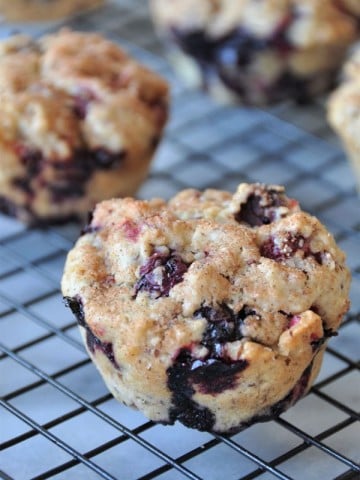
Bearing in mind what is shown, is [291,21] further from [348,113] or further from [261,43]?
[348,113]

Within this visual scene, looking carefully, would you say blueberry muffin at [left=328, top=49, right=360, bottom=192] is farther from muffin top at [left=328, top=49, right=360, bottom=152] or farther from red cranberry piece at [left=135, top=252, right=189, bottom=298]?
red cranberry piece at [left=135, top=252, right=189, bottom=298]

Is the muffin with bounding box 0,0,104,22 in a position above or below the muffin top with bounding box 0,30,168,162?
below

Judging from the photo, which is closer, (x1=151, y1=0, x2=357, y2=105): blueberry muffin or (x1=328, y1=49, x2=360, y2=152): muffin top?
(x1=328, y1=49, x2=360, y2=152): muffin top

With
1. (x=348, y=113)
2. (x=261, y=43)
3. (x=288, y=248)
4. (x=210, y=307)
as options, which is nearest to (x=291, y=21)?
(x=261, y=43)

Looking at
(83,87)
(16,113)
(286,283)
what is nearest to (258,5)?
(83,87)

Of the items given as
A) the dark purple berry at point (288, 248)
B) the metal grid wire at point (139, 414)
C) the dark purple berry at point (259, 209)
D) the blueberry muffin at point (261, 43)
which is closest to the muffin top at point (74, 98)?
the metal grid wire at point (139, 414)

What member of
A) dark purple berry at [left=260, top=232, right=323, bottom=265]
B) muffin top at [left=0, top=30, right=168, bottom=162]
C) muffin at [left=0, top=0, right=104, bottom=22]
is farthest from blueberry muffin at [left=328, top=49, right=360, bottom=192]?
muffin at [left=0, top=0, right=104, bottom=22]

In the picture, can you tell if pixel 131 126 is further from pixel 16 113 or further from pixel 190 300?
pixel 190 300
